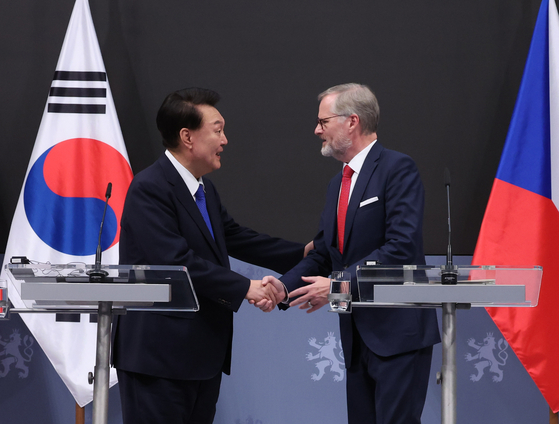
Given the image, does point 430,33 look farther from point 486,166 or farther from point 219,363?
point 219,363

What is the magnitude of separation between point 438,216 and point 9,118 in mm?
2636

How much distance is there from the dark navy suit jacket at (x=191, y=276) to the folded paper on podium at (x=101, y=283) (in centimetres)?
45

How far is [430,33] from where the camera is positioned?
145 inches

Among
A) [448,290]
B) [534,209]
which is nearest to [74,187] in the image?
[448,290]

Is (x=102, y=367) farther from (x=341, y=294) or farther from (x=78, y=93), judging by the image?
(x=78, y=93)

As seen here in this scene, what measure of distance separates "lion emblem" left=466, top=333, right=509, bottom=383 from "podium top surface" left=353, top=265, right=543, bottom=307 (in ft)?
6.29

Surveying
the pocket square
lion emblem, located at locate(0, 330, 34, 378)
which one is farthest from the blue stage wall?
the pocket square

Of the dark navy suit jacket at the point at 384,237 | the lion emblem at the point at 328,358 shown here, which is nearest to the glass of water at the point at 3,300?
the dark navy suit jacket at the point at 384,237

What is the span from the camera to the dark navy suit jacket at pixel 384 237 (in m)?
2.32

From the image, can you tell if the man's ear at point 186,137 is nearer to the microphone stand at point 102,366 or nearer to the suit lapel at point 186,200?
the suit lapel at point 186,200

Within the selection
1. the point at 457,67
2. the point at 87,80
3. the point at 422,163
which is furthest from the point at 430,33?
the point at 87,80

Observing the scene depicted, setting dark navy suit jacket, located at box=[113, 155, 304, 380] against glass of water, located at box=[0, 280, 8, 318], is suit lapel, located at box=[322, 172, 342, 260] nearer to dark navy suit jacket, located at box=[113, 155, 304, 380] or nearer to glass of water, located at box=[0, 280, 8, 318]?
dark navy suit jacket, located at box=[113, 155, 304, 380]

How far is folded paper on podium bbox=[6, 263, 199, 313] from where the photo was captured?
5.74 feet

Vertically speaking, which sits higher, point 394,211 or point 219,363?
point 394,211
